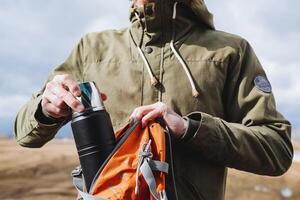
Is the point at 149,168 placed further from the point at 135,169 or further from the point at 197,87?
the point at 197,87

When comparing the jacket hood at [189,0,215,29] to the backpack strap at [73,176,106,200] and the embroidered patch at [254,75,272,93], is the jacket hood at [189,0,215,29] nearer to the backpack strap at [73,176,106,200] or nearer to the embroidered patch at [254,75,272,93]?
the embroidered patch at [254,75,272,93]

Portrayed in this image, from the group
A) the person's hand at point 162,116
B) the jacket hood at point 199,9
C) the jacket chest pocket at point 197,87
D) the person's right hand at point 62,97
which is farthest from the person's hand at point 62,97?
the jacket hood at point 199,9

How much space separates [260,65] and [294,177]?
5796 millimetres

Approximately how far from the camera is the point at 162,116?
103 cm

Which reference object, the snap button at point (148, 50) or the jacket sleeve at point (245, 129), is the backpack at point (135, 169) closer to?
the jacket sleeve at point (245, 129)

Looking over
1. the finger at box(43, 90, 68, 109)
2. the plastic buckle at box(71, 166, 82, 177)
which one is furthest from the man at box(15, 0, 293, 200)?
the plastic buckle at box(71, 166, 82, 177)

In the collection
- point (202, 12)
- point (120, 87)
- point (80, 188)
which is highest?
point (202, 12)

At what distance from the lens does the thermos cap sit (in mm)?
1020

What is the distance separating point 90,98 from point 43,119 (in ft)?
0.65

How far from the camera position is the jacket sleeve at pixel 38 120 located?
3.90ft

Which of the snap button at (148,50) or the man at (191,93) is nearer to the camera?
the man at (191,93)

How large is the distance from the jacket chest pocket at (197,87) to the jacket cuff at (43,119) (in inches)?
9.0

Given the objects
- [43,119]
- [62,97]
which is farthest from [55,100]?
[43,119]

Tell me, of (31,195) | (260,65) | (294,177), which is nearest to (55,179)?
(31,195)
